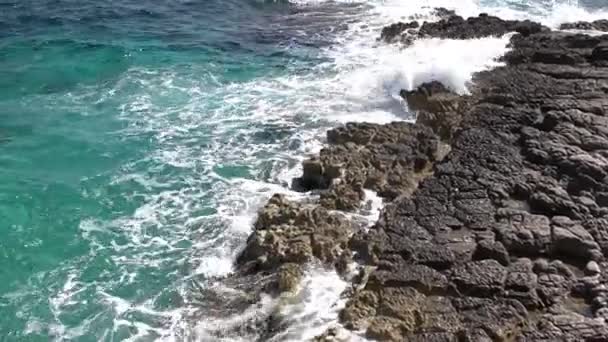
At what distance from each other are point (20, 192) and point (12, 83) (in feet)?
26.3

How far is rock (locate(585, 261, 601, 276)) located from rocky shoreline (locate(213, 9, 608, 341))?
0.03 metres

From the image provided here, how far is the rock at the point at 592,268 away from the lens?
514 inches

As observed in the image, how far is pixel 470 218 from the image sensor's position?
1478 cm

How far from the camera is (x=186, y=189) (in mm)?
→ 17953

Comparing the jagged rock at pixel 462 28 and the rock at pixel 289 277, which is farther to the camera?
the jagged rock at pixel 462 28

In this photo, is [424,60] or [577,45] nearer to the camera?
[577,45]

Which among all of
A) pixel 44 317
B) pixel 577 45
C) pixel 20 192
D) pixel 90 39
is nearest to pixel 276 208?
pixel 44 317

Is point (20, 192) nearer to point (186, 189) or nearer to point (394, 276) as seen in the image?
point (186, 189)

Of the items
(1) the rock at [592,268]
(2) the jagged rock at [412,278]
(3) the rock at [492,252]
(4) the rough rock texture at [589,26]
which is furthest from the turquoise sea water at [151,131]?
(1) the rock at [592,268]

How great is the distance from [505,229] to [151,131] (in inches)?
473

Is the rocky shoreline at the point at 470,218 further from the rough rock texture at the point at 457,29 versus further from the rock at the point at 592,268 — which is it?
the rough rock texture at the point at 457,29

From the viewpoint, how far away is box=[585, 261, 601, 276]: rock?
1305cm

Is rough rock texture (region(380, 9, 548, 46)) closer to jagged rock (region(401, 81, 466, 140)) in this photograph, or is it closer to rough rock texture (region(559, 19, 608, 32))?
rough rock texture (region(559, 19, 608, 32))

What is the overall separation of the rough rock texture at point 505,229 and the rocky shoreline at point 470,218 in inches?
1.2
